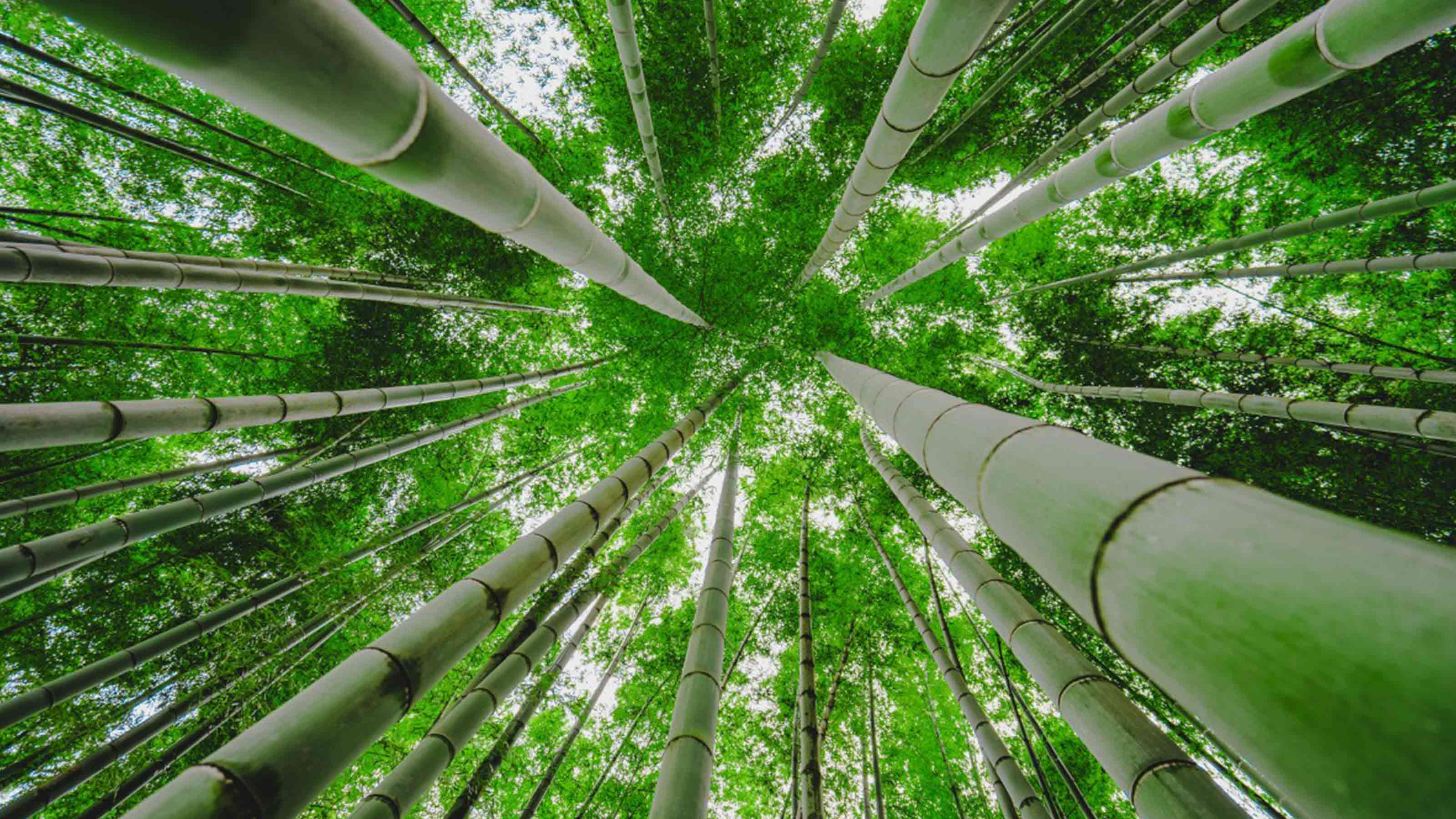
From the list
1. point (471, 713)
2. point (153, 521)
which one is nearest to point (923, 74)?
point (471, 713)

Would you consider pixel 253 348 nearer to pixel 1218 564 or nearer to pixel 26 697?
pixel 26 697

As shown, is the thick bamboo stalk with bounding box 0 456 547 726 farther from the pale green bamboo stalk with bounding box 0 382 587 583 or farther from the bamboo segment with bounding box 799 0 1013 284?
the bamboo segment with bounding box 799 0 1013 284

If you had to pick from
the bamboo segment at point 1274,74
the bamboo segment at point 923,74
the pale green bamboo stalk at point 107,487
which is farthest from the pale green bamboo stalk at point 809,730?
the pale green bamboo stalk at point 107,487

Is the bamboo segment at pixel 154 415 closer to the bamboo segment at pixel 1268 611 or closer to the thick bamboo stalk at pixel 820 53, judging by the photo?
the bamboo segment at pixel 1268 611

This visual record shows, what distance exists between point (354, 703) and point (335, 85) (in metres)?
1.74

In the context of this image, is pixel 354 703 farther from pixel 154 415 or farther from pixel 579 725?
pixel 579 725

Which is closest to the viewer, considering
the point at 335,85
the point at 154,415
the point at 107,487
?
the point at 335,85

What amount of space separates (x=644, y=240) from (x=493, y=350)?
341 cm

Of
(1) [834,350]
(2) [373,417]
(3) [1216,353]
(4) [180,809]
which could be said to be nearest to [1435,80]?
(3) [1216,353]

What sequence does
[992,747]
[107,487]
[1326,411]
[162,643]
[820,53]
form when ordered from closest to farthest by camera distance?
1. [992,747]
2. [1326,411]
3. [162,643]
4. [107,487]
5. [820,53]

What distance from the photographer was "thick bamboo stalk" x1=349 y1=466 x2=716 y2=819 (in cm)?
260

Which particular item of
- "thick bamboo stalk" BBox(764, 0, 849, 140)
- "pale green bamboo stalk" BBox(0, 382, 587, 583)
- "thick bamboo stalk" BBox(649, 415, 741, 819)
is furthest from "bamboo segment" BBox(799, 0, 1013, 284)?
"pale green bamboo stalk" BBox(0, 382, 587, 583)

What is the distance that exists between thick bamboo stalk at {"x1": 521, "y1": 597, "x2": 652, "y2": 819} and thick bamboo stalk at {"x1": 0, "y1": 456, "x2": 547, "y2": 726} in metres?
3.02

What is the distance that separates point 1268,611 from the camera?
0.58m
